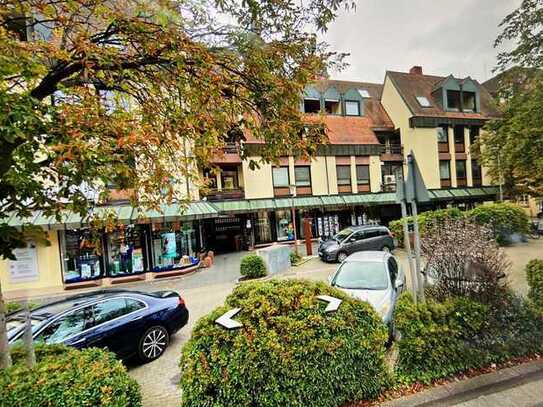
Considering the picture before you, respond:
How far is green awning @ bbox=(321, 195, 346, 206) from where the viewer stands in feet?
66.5

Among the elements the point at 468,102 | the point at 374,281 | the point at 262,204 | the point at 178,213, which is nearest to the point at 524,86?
the point at 374,281

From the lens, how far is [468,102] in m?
25.4

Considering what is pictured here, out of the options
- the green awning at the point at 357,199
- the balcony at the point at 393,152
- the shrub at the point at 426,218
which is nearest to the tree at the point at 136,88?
the shrub at the point at 426,218

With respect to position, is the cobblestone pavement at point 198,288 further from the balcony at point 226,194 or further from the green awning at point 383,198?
the green awning at point 383,198

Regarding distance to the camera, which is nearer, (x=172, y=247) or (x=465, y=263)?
(x=465, y=263)

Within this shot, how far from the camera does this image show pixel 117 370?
3.08 metres

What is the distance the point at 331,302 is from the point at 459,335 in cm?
195

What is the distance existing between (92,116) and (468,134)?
2893cm

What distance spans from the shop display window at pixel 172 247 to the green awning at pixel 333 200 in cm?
1016

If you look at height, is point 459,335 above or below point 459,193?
below

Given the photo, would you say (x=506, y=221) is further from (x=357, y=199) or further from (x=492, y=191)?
(x=492, y=191)

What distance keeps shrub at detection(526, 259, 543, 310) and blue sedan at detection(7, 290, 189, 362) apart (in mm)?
6832

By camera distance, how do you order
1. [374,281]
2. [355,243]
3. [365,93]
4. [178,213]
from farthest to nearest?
[365,93] → [355,243] → [178,213] → [374,281]

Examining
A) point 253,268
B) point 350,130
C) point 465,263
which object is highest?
point 350,130
